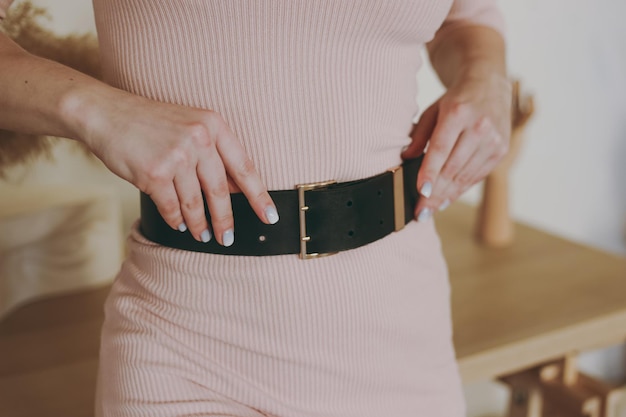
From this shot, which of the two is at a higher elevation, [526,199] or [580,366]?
[526,199]

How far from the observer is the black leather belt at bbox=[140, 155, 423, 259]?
23.8 inches

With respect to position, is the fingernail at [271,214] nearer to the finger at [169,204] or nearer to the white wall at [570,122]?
the finger at [169,204]

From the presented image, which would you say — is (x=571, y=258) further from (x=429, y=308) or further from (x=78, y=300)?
(x=78, y=300)

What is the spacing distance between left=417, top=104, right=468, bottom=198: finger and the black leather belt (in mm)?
63

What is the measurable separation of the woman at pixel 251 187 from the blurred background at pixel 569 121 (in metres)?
0.85

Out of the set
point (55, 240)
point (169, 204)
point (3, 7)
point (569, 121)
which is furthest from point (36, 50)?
point (569, 121)

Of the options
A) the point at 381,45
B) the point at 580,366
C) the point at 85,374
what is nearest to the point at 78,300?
the point at 85,374

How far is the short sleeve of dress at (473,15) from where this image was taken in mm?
865

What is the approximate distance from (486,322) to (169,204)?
2.29 ft

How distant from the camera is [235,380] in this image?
629mm

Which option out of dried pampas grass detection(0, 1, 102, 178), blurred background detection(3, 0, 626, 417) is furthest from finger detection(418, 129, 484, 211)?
blurred background detection(3, 0, 626, 417)

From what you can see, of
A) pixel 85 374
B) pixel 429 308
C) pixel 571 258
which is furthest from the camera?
pixel 571 258

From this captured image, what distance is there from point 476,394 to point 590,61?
2.79 feet

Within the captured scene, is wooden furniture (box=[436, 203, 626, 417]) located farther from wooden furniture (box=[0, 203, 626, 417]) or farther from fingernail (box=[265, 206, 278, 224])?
fingernail (box=[265, 206, 278, 224])
